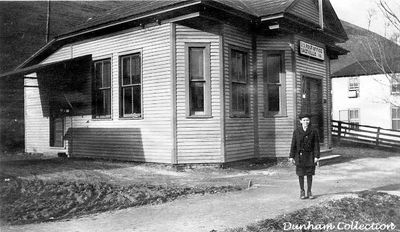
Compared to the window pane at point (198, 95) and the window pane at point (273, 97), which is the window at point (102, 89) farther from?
the window pane at point (273, 97)

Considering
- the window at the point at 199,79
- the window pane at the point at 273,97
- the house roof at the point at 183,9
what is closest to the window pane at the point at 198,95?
the window at the point at 199,79

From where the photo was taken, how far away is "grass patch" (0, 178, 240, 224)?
6.66 m

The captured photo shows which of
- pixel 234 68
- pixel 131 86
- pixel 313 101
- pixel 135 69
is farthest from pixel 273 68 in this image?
pixel 131 86

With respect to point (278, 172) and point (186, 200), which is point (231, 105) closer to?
point (278, 172)

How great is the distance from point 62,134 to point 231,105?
7.10 meters

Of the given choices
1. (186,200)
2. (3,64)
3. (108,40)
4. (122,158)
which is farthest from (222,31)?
(3,64)

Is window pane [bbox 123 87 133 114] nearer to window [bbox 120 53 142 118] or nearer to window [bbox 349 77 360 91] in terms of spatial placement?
window [bbox 120 53 142 118]

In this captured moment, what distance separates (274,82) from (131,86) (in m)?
4.53

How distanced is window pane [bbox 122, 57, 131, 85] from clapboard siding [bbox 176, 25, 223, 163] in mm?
2156

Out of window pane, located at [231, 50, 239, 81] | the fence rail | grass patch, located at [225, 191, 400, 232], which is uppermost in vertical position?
window pane, located at [231, 50, 239, 81]

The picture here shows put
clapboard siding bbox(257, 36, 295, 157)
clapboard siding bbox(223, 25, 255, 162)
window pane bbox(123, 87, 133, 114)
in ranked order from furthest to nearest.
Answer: clapboard siding bbox(257, 36, 295, 157), window pane bbox(123, 87, 133, 114), clapboard siding bbox(223, 25, 255, 162)

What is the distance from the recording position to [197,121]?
11547 millimetres

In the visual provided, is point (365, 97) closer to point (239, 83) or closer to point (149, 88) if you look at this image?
point (239, 83)

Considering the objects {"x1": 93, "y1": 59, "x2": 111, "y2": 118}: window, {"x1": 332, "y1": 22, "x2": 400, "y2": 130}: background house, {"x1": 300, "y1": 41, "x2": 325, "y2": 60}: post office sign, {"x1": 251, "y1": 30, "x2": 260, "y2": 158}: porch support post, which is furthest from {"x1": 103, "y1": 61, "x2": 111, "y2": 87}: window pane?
{"x1": 332, "y1": 22, "x2": 400, "y2": 130}: background house
